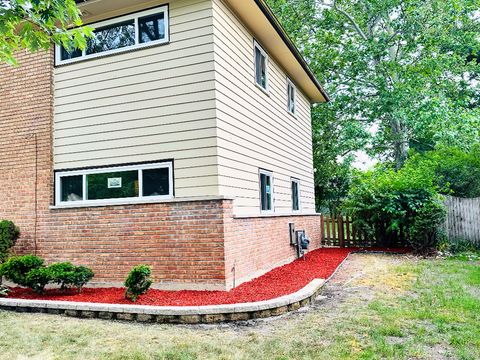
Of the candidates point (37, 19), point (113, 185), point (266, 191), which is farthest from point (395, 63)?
point (37, 19)

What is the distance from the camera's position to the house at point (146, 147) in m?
7.34

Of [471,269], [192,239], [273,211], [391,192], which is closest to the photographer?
[192,239]

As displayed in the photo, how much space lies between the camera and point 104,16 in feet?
27.7

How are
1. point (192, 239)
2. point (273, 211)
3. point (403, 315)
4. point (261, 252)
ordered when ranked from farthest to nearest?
point (273, 211), point (261, 252), point (192, 239), point (403, 315)

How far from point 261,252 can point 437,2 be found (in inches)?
633

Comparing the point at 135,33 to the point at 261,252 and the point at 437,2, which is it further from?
the point at 437,2

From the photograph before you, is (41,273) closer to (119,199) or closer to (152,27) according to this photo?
(119,199)

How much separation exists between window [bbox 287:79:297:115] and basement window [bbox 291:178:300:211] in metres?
2.40

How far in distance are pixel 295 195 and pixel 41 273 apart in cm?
841

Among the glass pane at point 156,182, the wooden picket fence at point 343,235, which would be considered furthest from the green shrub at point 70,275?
the wooden picket fence at point 343,235

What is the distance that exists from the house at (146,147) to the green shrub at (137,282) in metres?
0.97

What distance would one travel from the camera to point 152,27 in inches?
319

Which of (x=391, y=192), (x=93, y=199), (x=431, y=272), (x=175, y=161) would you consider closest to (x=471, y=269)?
(x=431, y=272)

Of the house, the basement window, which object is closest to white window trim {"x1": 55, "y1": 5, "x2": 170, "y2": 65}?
the house
